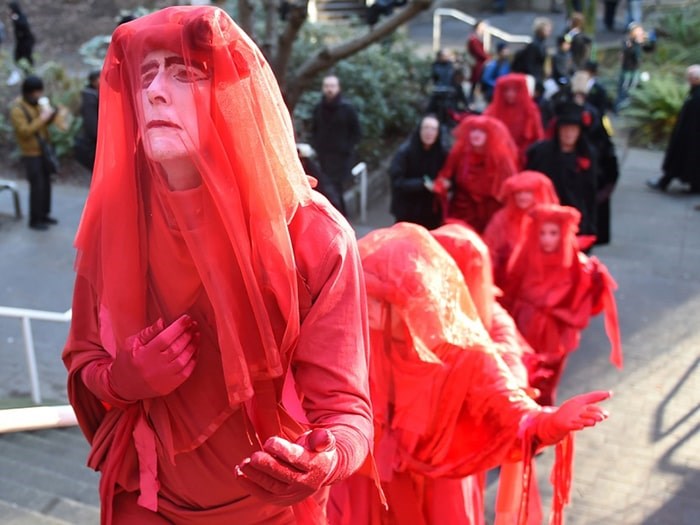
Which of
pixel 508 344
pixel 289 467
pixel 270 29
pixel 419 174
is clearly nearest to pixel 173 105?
pixel 289 467

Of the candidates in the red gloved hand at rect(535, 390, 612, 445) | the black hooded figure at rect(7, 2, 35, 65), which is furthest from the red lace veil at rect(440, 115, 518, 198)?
the black hooded figure at rect(7, 2, 35, 65)

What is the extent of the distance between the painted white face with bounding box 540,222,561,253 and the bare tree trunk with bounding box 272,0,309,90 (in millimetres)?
3772

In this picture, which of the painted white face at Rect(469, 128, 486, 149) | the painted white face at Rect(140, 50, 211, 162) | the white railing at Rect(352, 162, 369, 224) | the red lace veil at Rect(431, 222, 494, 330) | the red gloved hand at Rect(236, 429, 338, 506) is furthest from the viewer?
the white railing at Rect(352, 162, 369, 224)

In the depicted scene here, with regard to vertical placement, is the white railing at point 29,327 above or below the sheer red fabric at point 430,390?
below

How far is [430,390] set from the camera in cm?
349

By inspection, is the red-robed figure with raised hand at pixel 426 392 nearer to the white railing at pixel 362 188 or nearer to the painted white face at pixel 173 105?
the painted white face at pixel 173 105

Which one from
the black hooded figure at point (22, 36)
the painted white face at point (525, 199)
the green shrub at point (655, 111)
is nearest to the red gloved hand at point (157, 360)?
the painted white face at point (525, 199)

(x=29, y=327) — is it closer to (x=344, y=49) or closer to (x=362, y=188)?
(x=344, y=49)

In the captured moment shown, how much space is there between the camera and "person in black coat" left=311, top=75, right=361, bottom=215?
978cm

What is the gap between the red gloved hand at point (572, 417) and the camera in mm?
3039

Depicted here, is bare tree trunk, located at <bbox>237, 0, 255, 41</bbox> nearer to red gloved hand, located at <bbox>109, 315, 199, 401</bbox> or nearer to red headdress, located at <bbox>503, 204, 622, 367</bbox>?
red headdress, located at <bbox>503, 204, 622, 367</bbox>

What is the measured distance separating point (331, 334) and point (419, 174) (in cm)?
614

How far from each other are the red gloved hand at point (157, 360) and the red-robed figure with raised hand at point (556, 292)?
3.81 meters

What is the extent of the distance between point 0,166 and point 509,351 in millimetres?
10088
